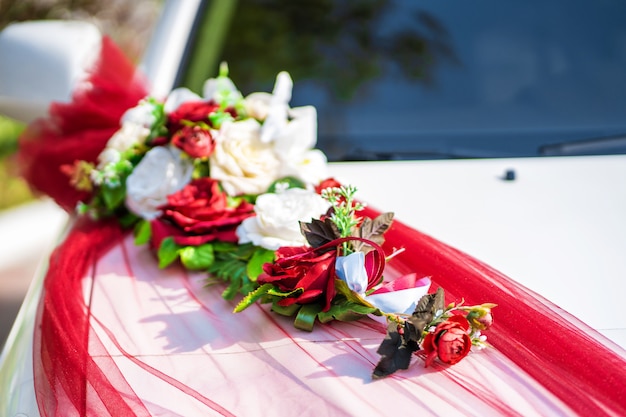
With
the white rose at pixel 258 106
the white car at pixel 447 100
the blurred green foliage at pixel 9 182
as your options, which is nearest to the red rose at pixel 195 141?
the white rose at pixel 258 106

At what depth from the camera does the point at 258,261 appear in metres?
1.70

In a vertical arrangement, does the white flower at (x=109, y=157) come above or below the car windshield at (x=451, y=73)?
below

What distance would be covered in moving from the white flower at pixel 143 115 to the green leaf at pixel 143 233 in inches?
11.2

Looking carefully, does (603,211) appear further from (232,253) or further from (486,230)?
(232,253)

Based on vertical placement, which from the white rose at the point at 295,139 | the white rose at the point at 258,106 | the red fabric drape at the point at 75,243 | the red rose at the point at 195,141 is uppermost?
the white rose at the point at 258,106

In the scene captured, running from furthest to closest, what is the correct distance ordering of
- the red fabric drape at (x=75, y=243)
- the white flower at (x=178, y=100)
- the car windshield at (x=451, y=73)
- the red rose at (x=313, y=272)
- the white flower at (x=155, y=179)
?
the car windshield at (x=451, y=73) → the white flower at (x=178, y=100) → the white flower at (x=155, y=179) → the red rose at (x=313, y=272) → the red fabric drape at (x=75, y=243)

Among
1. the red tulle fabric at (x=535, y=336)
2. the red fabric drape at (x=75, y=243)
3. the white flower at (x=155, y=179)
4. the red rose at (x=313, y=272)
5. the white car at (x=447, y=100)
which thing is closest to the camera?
the red tulle fabric at (x=535, y=336)

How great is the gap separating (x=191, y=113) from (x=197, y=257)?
0.44 m

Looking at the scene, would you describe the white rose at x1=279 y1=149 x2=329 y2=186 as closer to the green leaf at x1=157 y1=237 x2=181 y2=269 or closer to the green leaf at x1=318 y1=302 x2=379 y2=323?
the green leaf at x1=157 y1=237 x2=181 y2=269

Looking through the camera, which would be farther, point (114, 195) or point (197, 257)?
point (114, 195)

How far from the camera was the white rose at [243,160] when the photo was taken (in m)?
1.94

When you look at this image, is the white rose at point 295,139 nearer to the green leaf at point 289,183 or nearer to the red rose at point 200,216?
the green leaf at point 289,183

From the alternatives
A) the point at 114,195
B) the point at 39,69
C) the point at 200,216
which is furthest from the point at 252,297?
the point at 39,69

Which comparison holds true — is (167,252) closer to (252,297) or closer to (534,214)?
(252,297)
